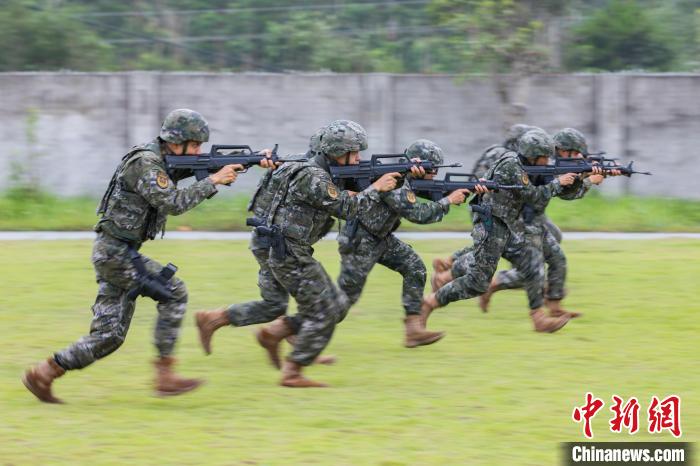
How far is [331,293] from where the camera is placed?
8414mm

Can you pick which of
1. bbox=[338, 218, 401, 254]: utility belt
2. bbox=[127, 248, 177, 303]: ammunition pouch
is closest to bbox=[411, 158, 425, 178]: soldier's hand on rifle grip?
Result: bbox=[338, 218, 401, 254]: utility belt

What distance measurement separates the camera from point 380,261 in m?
10.0

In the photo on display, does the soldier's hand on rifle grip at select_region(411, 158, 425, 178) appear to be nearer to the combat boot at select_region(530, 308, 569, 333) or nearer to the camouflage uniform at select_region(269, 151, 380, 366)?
the camouflage uniform at select_region(269, 151, 380, 366)

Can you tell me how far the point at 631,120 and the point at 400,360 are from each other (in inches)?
463

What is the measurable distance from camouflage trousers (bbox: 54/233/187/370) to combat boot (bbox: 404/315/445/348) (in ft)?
8.21

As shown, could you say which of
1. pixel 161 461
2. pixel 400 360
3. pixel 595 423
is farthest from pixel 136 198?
pixel 595 423

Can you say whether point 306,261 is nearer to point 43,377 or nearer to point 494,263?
point 43,377

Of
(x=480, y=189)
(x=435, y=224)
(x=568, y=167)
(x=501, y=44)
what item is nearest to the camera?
(x=480, y=189)

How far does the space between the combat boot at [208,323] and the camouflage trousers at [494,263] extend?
6.45ft

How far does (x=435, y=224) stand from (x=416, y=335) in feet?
27.5

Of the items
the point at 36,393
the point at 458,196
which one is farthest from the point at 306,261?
the point at 36,393

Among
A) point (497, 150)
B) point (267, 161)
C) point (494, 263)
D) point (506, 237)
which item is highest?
point (267, 161)

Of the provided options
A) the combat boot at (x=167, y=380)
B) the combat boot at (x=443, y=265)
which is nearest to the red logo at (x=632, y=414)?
the combat boot at (x=167, y=380)

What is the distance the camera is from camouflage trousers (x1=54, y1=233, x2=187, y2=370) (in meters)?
7.81
